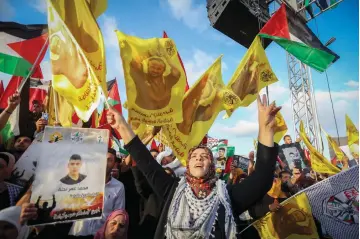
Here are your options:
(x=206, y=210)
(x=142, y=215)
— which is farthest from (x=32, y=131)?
(x=206, y=210)

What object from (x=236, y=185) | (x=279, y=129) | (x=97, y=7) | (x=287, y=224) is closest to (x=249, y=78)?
(x=279, y=129)

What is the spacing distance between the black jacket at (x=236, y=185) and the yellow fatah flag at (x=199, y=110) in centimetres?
195

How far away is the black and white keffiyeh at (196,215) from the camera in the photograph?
A: 1.66 m

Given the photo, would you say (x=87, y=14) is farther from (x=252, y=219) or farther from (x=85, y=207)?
(x=252, y=219)

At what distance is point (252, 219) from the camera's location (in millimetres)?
3064

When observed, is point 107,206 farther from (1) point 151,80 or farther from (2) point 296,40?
(2) point 296,40

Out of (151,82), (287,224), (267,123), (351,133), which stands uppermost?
(151,82)

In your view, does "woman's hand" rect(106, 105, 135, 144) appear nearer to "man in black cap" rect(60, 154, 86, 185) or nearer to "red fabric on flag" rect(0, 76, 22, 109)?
"man in black cap" rect(60, 154, 86, 185)

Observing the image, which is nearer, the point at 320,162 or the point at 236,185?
the point at 236,185

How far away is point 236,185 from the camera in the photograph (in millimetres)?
1859

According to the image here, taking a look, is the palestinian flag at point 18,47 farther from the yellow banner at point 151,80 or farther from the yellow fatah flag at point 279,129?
the yellow fatah flag at point 279,129

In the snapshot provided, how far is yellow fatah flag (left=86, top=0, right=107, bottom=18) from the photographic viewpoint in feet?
10.4

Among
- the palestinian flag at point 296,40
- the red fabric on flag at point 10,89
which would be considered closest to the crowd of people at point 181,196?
the red fabric on flag at point 10,89

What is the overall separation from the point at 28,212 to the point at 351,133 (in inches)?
273
